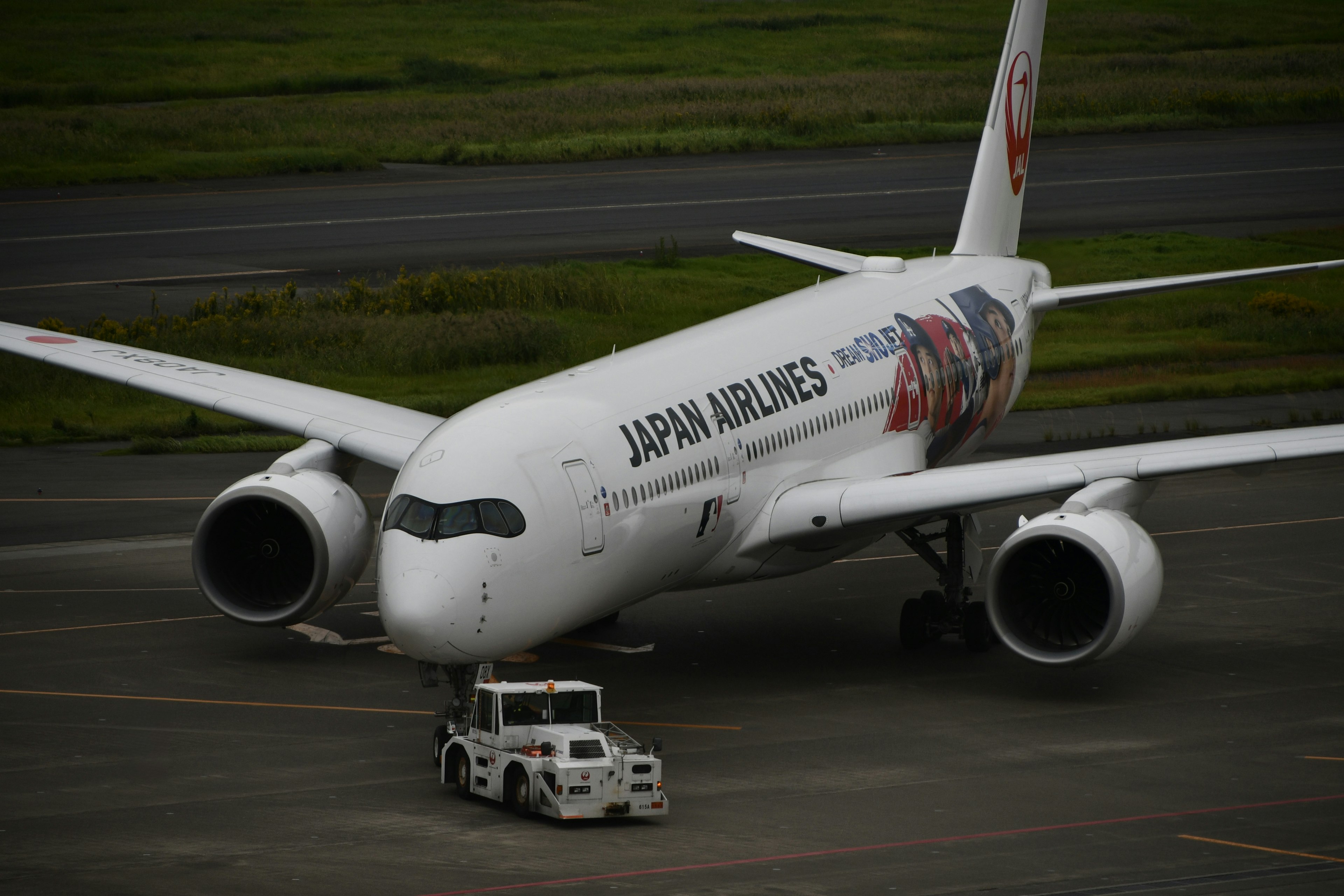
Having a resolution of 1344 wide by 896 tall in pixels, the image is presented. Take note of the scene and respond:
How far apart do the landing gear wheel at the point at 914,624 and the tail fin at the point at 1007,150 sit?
10.9 m

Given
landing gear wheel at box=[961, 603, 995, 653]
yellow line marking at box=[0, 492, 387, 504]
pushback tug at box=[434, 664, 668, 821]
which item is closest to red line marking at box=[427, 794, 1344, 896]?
pushback tug at box=[434, 664, 668, 821]

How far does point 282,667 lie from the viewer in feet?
94.1

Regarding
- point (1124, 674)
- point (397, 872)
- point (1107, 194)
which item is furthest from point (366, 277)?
point (397, 872)

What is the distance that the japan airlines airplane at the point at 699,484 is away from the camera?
2252 centimetres

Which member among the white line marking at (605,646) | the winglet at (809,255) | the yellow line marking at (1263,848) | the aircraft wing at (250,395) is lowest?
the yellow line marking at (1263,848)

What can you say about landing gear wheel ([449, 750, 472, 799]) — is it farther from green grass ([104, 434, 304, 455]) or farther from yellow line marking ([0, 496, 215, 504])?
green grass ([104, 434, 304, 455])

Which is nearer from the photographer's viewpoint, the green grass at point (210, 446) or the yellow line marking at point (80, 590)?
the yellow line marking at point (80, 590)

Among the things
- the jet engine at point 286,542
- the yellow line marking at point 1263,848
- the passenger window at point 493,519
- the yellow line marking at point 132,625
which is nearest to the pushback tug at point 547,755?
the passenger window at point 493,519

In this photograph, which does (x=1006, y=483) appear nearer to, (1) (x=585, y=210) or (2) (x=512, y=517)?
(2) (x=512, y=517)

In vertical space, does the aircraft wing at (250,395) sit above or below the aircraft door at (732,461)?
above

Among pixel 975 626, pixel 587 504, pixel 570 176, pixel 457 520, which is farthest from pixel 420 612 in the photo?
pixel 570 176

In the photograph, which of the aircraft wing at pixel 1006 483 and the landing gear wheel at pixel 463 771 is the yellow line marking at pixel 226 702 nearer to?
the landing gear wheel at pixel 463 771

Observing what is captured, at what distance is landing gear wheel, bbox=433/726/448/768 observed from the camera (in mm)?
22891

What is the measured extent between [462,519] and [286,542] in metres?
7.92
